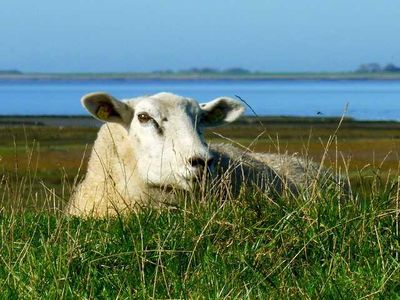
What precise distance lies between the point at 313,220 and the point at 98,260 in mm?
1271

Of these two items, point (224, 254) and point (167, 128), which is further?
point (167, 128)

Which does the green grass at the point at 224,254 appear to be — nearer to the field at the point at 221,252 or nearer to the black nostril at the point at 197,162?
the field at the point at 221,252

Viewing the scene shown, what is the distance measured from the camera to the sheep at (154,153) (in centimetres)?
939

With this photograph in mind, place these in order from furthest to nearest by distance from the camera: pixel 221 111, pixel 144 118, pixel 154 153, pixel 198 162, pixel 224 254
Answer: pixel 221 111 → pixel 144 118 → pixel 154 153 → pixel 198 162 → pixel 224 254

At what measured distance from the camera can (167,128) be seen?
Answer: 9.87 meters

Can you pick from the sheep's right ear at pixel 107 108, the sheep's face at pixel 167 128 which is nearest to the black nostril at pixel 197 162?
the sheep's face at pixel 167 128

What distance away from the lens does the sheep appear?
939 centimetres

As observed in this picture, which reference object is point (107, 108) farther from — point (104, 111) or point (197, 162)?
point (197, 162)

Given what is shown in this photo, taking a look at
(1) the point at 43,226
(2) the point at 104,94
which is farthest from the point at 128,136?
(1) the point at 43,226

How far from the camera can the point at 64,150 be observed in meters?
29.5

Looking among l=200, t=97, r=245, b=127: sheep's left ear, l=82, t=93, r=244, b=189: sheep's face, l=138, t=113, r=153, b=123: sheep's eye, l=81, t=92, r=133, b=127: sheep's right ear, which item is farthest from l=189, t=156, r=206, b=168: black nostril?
l=200, t=97, r=245, b=127: sheep's left ear

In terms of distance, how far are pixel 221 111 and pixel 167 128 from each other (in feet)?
3.45

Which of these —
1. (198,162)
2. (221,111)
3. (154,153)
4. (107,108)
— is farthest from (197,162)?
(221,111)

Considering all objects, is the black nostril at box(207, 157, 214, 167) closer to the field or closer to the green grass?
the field
